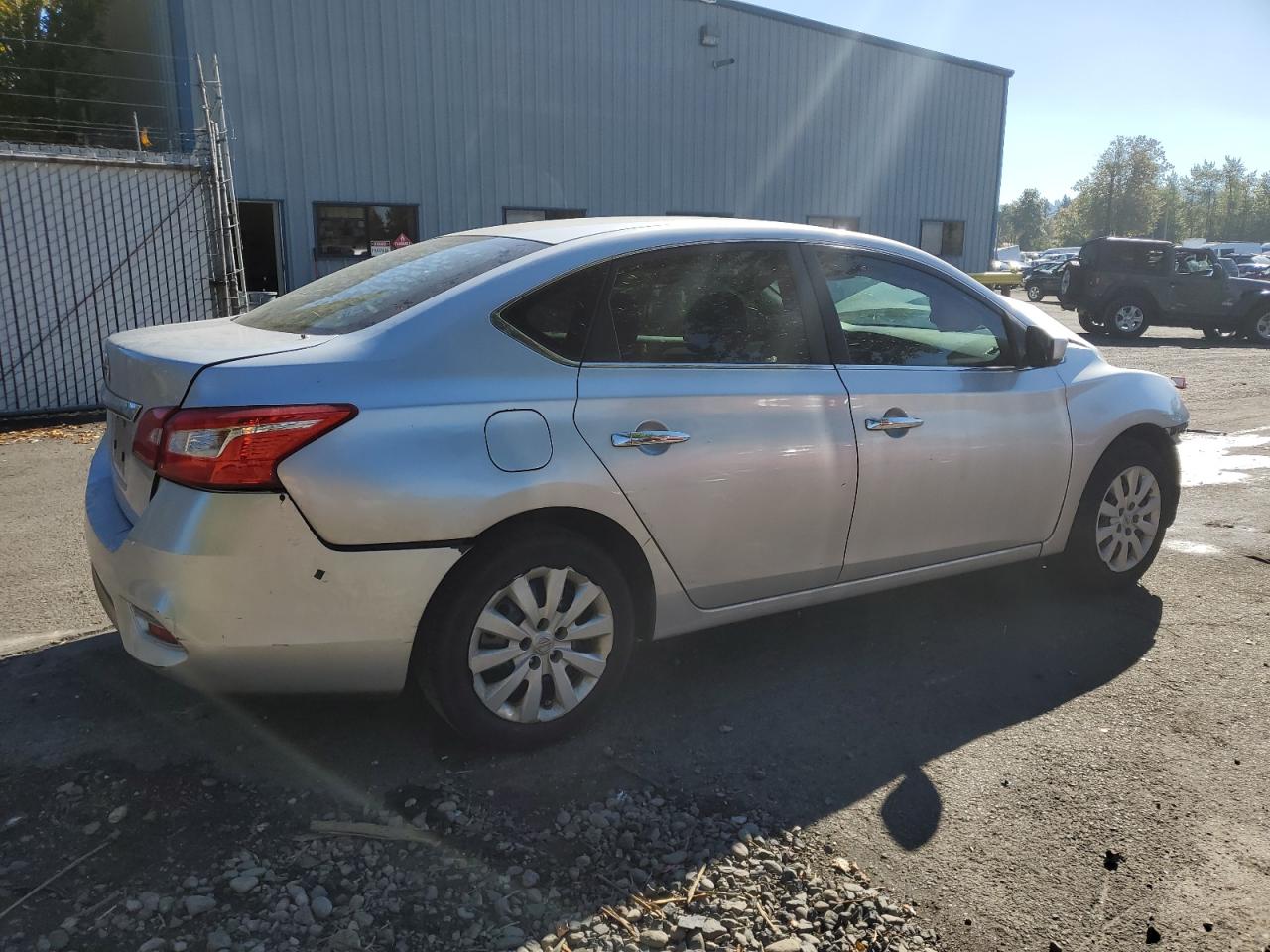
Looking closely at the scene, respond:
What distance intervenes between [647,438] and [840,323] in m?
1.03

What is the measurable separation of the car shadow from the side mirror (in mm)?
1137

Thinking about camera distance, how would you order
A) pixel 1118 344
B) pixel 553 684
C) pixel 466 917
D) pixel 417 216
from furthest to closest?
pixel 1118 344 < pixel 417 216 < pixel 553 684 < pixel 466 917

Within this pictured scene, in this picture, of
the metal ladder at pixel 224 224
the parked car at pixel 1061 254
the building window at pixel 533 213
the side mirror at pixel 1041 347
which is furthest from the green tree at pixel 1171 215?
the side mirror at pixel 1041 347

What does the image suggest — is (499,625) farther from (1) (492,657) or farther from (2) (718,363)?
(2) (718,363)

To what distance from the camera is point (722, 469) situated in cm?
328

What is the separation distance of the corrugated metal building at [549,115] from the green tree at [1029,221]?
13179 centimetres

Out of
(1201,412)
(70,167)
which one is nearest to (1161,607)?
(1201,412)

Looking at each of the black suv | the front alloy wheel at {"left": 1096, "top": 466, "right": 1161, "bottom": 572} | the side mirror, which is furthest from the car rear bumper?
the black suv

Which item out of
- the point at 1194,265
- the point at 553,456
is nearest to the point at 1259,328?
the point at 1194,265

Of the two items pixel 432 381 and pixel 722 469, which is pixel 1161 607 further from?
pixel 432 381

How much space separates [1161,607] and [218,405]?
4069mm

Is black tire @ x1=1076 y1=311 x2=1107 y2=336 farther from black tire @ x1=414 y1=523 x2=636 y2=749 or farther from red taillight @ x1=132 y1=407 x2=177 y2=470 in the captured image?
red taillight @ x1=132 y1=407 x2=177 y2=470

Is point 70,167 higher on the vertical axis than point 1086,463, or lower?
higher

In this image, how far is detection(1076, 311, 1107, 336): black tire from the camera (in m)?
20.2
